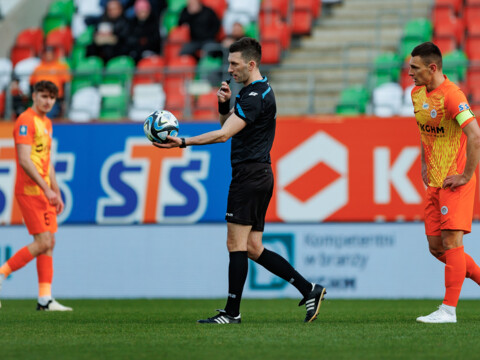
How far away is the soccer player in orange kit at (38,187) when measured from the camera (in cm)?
934

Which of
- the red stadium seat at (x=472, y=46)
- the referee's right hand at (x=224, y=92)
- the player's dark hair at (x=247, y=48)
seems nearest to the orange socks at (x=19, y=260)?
the referee's right hand at (x=224, y=92)

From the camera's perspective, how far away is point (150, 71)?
14039 millimetres

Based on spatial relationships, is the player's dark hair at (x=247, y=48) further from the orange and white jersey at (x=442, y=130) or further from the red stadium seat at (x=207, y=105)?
the red stadium seat at (x=207, y=105)

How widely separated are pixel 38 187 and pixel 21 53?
8542mm

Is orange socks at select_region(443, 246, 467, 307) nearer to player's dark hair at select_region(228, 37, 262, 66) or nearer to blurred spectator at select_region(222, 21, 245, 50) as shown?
player's dark hair at select_region(228, 37, 262, 66)

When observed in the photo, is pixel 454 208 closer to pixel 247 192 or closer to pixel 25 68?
pixel 247 192

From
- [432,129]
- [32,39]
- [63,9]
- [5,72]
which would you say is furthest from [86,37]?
[432,129]

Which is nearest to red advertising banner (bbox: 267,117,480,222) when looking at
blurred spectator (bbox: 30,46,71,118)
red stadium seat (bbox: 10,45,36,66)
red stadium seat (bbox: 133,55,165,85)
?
red stadium seat (bbox: 133,55,165,85)

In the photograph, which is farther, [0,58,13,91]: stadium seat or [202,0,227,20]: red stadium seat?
[202,0,227,20]: red stadium seat

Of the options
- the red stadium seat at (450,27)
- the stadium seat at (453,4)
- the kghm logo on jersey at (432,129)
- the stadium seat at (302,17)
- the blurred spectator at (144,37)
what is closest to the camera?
the kghm logo on jersey at (432,129)

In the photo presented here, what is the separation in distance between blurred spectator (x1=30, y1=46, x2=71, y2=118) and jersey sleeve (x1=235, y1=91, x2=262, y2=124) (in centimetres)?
689

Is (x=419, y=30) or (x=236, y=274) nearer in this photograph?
(x=236, y=274)

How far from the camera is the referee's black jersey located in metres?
7.36

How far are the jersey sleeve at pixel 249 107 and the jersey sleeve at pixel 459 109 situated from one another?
1.48 meters
